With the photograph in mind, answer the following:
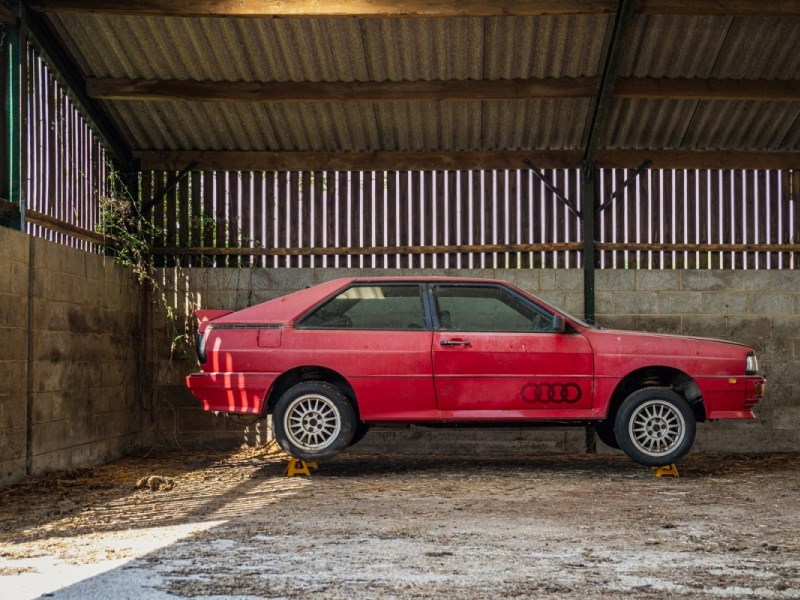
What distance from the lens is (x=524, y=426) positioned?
823cm

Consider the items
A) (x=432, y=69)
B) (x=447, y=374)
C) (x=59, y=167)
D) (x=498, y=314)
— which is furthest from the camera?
(x=432, y=69)

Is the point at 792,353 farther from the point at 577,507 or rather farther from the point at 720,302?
the point at 577,507

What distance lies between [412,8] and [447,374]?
348 cm

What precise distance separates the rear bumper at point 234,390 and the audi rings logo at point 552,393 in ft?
7.07

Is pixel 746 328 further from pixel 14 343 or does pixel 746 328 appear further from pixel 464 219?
pixel 14 343

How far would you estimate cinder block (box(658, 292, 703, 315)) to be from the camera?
10.7 metres

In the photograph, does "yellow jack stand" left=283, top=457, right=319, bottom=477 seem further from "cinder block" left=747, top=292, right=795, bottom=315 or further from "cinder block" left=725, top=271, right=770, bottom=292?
"cinder block" left=747, top=292, right=795, bottom=315

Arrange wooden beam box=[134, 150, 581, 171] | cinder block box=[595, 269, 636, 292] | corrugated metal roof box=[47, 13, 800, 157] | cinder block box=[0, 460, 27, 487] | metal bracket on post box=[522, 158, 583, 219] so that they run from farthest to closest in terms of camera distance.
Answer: wooden beam box=[134, 150, 581, 171] < metal bracket on post box=[522, 158, 583, 219] < cinder block box=[595, 269, 636, 292] < corrugated metal roof box=[47, 13, 800, 157] < cinder block box=[0, 460, 27, 487]

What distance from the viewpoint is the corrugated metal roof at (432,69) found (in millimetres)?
9531

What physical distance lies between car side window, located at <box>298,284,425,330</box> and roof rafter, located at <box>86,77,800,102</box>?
8.97 feet

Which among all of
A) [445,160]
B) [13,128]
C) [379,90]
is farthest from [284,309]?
[445,160]

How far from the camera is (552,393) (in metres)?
Result: 8.04

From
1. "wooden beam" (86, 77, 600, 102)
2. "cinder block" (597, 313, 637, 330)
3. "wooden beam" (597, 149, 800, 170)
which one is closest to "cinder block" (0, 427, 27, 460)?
"wooden beam" (86, 77, 600, 102)

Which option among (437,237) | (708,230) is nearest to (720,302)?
(708,230)
